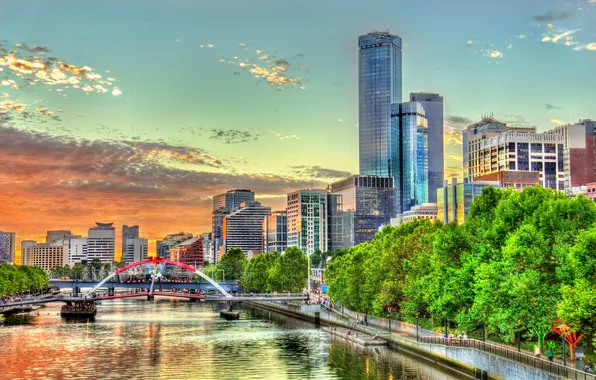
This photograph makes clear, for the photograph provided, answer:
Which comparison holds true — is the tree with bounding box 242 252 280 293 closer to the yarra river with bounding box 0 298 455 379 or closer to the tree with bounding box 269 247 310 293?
the tree with bounding box 269 247 310 293

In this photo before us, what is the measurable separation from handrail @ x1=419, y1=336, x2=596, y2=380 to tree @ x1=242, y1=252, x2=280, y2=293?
94935 mm

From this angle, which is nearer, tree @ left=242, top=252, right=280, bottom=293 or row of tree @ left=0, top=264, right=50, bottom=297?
row of tree @ left=0, top=264, right=50, bottom=297

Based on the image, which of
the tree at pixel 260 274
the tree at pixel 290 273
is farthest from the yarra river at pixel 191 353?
the tree at pixel 260 274

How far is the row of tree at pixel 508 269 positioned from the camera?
4462cm

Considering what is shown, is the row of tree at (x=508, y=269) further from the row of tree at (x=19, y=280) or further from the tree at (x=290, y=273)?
the row of tree at (x=19, y=280)

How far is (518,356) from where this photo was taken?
4728 centimetres

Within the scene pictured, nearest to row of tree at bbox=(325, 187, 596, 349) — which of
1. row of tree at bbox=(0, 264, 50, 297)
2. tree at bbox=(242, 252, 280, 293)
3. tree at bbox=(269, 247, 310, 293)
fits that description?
tree at bbox=(269, 247, 310, 293)

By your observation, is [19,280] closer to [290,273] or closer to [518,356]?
[290,273]

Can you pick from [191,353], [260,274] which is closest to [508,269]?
[191,353]

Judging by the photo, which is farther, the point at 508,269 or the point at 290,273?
the point at 290,273

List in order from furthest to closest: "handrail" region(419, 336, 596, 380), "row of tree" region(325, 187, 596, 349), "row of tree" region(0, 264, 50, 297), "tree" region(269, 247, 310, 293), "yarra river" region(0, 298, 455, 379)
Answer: "tree" region(269, 247, 310, 293), "row of tree" region(0, 264, 50, 297), "yarra river" region(0, 298, 455, 379), "row of tree" region(325, 187, 596, 349), "handrail" region(419, 336, 596, 380)

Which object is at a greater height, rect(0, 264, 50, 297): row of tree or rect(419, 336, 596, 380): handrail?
rect(0, 264, 50, 297): row of tree

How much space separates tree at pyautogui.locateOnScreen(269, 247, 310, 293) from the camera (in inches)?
5709

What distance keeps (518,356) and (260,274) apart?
120 metres
